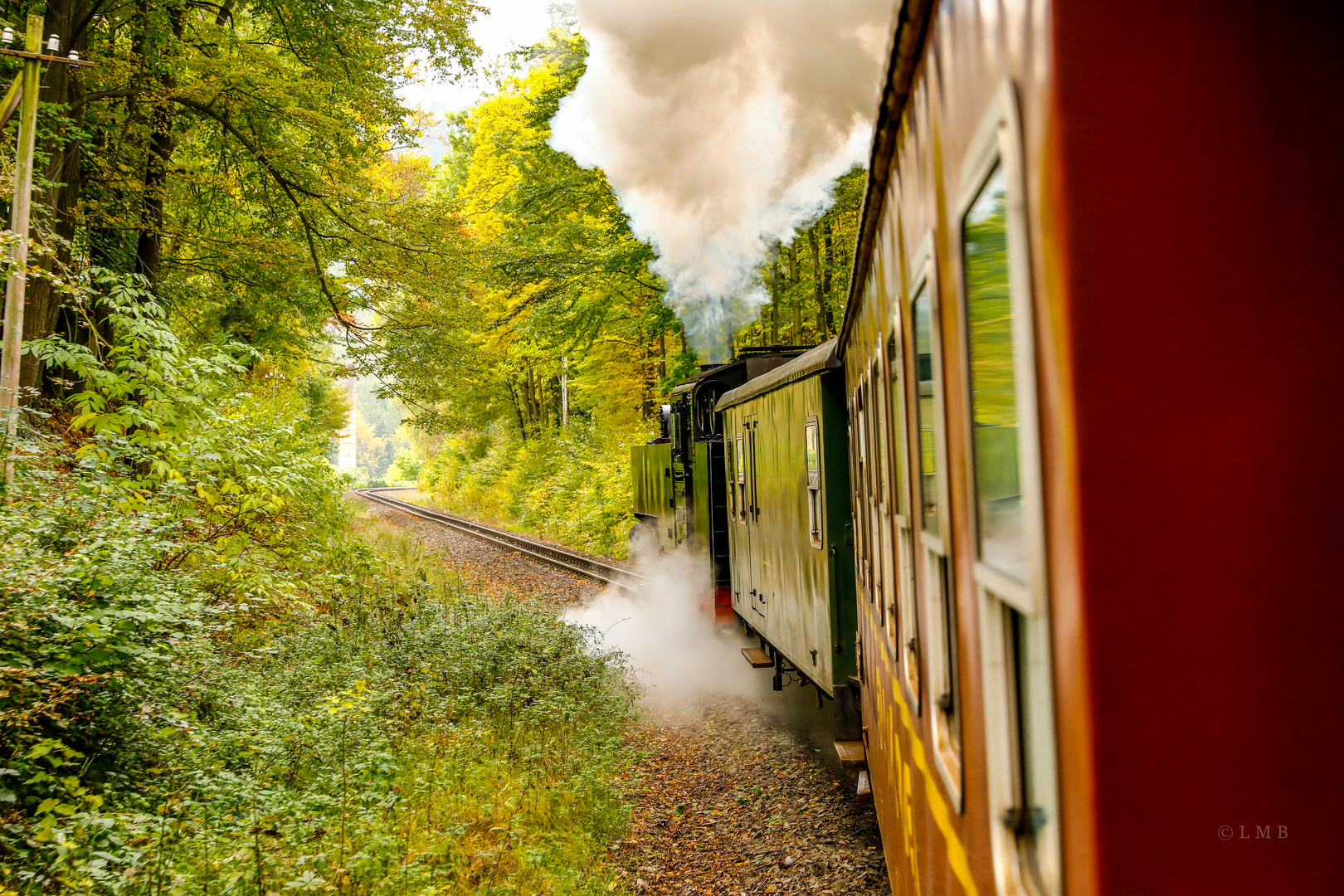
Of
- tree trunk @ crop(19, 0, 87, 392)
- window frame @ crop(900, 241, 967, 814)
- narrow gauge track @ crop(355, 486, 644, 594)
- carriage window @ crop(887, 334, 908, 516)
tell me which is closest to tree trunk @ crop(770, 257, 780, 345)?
narrow gauge track @ crop(355, 486, 644, 594)

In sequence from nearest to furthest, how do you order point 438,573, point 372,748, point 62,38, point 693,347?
point 372,748 < point 62,38 < point 438,573 < point 693,347

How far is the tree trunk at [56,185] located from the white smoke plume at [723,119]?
653 cm

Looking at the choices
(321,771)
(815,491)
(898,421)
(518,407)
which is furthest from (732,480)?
(518,407)

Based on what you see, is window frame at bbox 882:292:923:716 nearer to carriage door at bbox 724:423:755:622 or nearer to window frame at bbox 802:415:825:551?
window frame at bbox 802:415:825:551

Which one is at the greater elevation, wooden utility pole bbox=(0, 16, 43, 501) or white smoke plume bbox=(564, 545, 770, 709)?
wooden utility pole bbox=(0, 16, 43, 501)

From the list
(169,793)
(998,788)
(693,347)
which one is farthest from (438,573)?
(998,788)

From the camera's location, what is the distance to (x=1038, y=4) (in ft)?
3.06

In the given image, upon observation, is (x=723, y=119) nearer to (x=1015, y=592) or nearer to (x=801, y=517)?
(x=801, y=517)

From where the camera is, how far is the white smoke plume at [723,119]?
10586mm

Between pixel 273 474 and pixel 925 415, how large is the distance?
25.7 ft

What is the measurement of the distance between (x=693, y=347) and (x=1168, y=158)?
15752 millimetres

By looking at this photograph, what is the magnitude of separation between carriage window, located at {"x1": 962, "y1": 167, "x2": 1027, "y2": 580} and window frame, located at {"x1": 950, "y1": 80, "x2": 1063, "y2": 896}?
1 centimetres

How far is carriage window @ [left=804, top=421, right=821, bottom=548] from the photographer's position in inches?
209

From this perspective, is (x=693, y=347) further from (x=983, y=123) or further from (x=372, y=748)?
(x=983, y=123)
